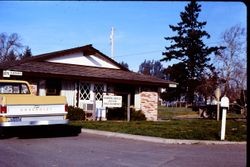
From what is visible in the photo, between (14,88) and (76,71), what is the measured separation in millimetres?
8930

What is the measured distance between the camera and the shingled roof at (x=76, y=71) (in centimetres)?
2149

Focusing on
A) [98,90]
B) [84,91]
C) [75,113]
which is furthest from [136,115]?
[75,113]

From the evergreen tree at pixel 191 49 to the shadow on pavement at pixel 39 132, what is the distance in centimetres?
4696

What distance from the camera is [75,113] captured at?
71.5 ft

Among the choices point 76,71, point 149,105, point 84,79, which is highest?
point 76,71

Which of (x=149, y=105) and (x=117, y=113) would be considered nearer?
(x=117, y=113)

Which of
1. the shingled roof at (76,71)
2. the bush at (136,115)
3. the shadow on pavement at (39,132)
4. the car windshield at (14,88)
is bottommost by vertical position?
the shadow on pavement at (39,132)

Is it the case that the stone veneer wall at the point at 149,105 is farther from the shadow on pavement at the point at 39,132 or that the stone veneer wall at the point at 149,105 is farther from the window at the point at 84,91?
the shadow on pavement at the point at 39,132

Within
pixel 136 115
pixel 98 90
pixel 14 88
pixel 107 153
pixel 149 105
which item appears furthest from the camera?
pixel 149 105

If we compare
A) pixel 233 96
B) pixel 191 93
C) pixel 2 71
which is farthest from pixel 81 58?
pixel 191 93

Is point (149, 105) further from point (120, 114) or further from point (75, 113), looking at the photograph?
point (75, 113)

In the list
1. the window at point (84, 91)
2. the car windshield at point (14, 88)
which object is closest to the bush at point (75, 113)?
the window at point (84, 91)

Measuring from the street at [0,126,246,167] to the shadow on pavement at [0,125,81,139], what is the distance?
0.31 m

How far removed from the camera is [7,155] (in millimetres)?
9406
